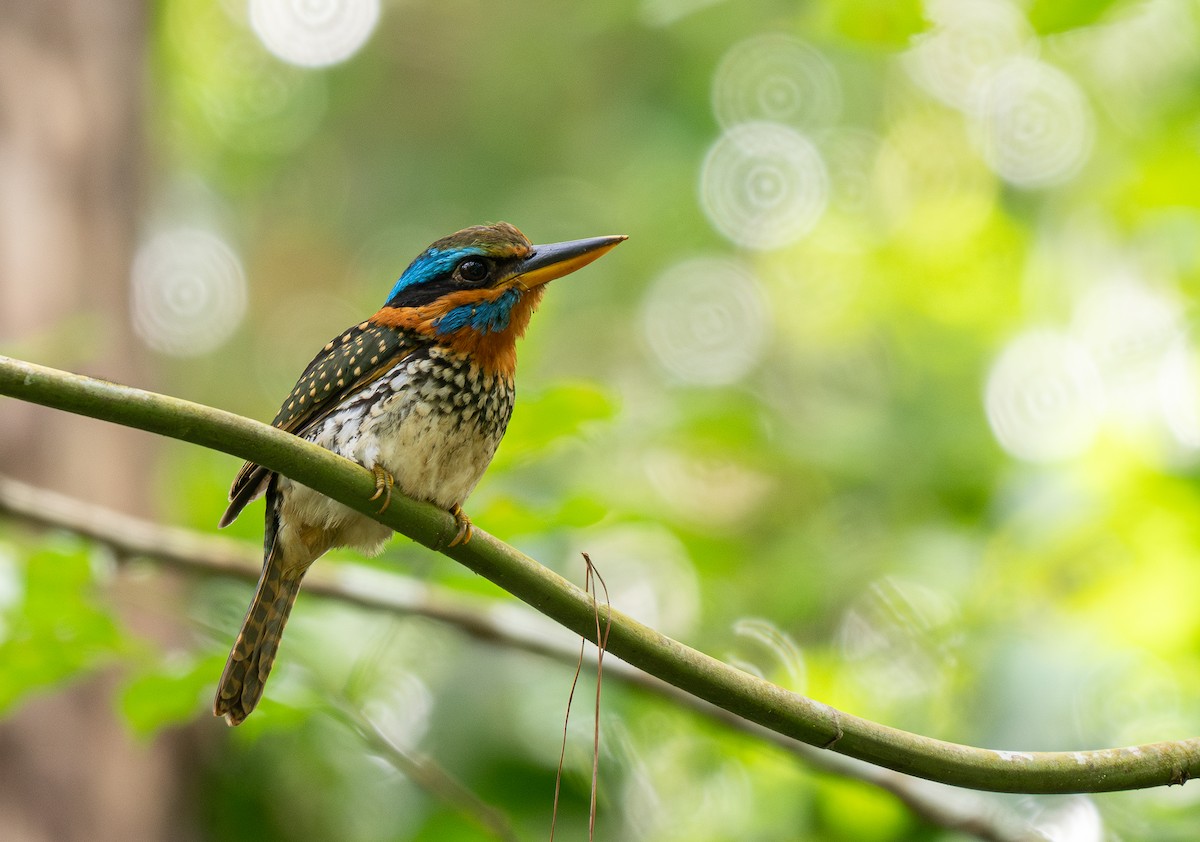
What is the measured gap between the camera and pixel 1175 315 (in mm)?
4188

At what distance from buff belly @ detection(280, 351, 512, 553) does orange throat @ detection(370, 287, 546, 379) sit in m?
0.04

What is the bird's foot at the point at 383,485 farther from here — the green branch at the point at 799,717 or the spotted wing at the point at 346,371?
the spotted wing at the point at 346,371

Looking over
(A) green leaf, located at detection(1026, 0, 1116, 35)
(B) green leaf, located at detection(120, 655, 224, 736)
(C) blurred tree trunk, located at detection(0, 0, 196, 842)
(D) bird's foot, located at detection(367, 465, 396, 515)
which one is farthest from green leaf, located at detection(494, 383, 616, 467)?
(C) blurred tree trunk, located at detection(0, 0, 196, 842)

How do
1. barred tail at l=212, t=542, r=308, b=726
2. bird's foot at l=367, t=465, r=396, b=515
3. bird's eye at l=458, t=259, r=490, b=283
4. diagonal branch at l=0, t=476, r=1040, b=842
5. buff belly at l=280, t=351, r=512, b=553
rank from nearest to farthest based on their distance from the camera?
bird's foot at l=367, t=465, r=396, b=515 → buff belly at l=280, t=351, r=512, b=553 → barred tail at l=212, t=542, r=308, b=726 → bird's eye at l=458, t=259, r=490, b=283 → diagonal branch at l=0, t=476, r=1040, b=842

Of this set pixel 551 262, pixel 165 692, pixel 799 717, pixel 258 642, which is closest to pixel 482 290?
pixel 551 262

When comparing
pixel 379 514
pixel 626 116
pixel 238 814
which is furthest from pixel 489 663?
pixel 626 116

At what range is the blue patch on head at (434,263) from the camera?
2.71 metres

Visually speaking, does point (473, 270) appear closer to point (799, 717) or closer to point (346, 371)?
point (346, 371)

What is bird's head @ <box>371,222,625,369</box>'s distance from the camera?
266 centimetres

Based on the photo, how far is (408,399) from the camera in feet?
8.39

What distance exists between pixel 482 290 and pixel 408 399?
0.31 meters

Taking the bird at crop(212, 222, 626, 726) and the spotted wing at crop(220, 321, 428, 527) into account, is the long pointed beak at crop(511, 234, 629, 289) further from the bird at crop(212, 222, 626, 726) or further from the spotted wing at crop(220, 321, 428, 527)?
the spotted wing at crop(220, 321, 428, 527)

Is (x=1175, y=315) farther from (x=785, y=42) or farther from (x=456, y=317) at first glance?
(x=785, y=42)

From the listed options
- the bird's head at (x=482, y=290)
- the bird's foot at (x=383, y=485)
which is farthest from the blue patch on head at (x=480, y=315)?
the bird's foot at (x=383, y=485)
